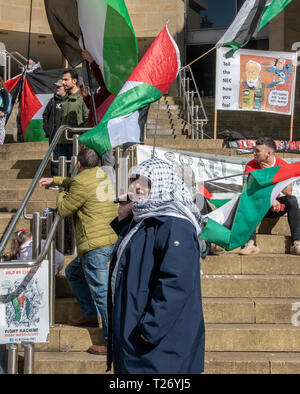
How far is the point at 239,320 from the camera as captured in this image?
17.6 ft

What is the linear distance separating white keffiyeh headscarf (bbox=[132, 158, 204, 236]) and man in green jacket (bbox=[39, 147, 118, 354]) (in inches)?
64.7

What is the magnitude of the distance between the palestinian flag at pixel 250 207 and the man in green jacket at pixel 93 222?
121cm

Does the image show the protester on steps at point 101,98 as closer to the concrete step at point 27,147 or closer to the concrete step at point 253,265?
the concrete step at point 253,265

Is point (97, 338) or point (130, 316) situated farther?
point (97, 338)

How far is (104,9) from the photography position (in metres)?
6.05

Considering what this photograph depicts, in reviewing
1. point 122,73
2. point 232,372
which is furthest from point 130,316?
point 122,73

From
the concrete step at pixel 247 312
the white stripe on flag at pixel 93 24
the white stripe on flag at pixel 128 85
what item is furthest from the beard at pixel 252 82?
the concrete step at pixel 247 312

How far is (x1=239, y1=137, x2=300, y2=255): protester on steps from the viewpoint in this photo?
6270 mm

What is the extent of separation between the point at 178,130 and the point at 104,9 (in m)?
7.73

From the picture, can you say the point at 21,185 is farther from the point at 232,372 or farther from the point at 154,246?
the point at 154,246

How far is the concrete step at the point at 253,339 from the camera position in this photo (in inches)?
200

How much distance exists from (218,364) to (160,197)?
2.11 metres

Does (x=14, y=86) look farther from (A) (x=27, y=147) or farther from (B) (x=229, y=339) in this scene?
(B) (x=229, y=339)
